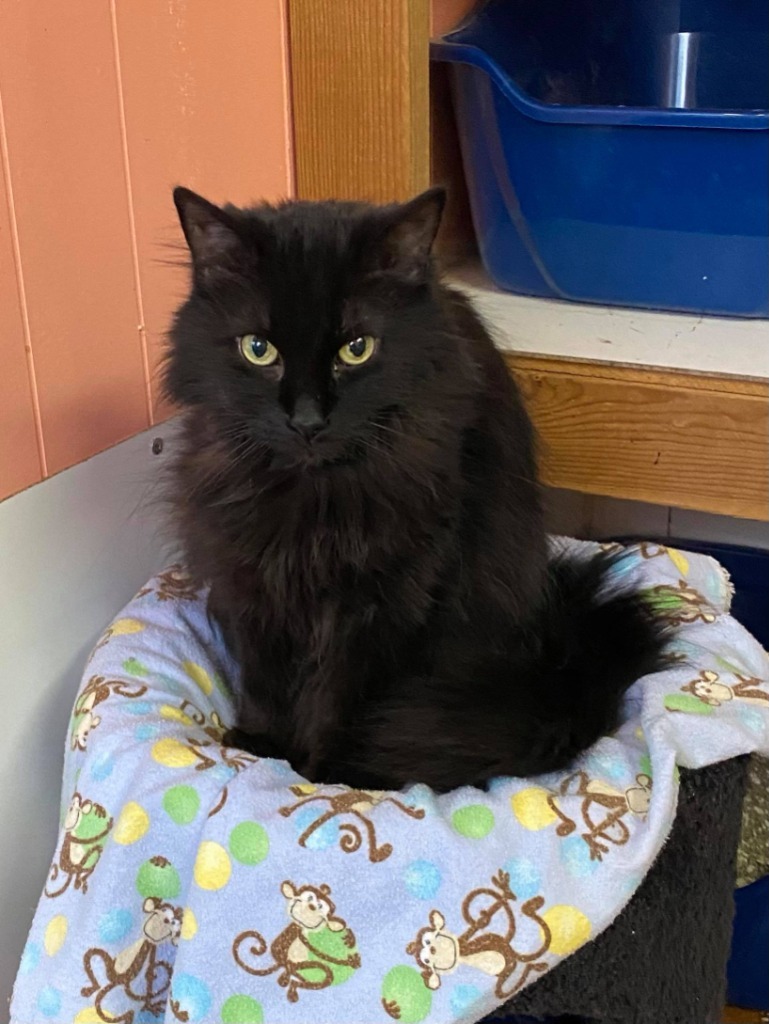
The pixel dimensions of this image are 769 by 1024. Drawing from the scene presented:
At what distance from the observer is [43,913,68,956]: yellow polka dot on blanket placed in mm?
989

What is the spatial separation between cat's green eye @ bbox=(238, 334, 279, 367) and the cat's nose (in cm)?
6

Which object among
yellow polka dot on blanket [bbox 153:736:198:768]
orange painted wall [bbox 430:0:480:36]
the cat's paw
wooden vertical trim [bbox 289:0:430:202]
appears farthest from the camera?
orange painted wall [bbox 430:0:480:36]

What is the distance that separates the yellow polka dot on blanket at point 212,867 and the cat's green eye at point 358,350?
0.47 metres

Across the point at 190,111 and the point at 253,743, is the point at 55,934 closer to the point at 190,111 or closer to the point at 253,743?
the point at 253,743

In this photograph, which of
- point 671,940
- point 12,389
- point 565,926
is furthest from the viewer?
point 12,389

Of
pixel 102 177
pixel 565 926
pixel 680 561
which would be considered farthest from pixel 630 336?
pixel 565 926

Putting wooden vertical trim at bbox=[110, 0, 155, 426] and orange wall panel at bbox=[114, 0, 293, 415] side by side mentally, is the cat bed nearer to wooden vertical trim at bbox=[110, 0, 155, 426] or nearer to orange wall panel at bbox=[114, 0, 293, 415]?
wooden vertical trim at bbox=[110, 0, 155, 426]

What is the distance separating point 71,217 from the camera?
118 cm

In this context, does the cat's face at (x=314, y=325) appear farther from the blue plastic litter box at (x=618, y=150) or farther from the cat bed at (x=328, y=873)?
the blue plastic litter box at (x=618, y=150)

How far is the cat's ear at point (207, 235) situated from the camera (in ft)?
3.11

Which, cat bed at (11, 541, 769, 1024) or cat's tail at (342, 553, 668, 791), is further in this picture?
cat's tail at (342, 553, 668, 791)

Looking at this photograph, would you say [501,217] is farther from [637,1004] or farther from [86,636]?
[637,1004]

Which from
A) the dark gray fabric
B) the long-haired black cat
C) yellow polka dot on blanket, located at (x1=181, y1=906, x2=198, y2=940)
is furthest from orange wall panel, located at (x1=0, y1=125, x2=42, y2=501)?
the dark gray fabric

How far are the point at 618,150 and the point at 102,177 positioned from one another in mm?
698
